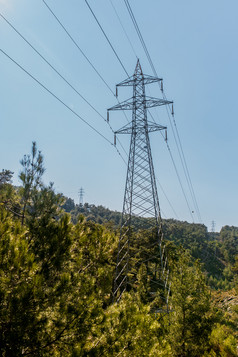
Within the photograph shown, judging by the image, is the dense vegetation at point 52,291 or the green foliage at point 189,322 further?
the green foliage at point 189,322

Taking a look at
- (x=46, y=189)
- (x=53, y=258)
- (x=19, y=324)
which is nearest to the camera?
(x=19, y=324)

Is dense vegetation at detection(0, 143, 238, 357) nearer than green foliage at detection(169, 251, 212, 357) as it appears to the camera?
Yes

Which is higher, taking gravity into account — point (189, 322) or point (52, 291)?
point (52, 291)

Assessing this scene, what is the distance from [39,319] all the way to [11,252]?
0.97m

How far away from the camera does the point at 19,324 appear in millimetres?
2568

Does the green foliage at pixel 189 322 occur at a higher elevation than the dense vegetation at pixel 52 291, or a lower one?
lower

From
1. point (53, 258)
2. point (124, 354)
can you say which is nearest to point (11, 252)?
point (53, 258)

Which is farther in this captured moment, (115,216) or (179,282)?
(115,216)

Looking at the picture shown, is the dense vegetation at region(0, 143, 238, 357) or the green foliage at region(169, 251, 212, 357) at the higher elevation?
the dense vegetation at region(0, 143, 238, 357)

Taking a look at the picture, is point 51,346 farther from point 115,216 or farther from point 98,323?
point 115,216

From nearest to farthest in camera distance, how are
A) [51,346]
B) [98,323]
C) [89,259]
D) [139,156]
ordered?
[51,346] → [98,323] → [89,259] → [139,156]

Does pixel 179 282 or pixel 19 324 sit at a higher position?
pixel 19 324

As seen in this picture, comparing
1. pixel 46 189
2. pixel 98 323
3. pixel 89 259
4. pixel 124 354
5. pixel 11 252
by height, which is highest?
pixel 46 189

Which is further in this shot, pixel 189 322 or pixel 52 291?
pixel 189 322
